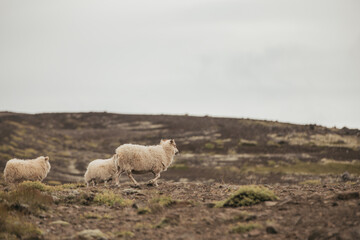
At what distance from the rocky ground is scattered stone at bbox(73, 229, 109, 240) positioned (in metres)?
0.03

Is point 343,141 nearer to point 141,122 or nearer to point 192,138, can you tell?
point 192,138

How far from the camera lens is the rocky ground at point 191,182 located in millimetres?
11148

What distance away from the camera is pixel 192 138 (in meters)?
72.6

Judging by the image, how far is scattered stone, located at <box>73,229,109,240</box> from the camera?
35.1 ft

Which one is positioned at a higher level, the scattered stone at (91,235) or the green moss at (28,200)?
the green moss at (28,200)

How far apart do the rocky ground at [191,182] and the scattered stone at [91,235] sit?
3 cm

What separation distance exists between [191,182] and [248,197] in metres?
9.18

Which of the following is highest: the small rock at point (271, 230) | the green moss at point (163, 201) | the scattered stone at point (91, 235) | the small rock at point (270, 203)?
the small rock at point (270, 203)

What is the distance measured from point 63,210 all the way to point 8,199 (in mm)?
1883

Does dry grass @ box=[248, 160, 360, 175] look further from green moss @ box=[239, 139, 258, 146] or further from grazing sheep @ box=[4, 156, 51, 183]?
grazing sheep @ box=[4, 156, 51, 183]

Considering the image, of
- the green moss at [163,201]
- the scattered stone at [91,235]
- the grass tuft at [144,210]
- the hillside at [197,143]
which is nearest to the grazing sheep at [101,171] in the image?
the green moss at [163,201]

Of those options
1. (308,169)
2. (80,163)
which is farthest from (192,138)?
(308,169)

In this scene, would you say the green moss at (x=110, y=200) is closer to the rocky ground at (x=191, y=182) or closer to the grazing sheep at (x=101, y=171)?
the rocky ground at (x=191, y=182)

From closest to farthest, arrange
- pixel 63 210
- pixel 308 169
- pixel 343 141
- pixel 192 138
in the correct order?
pixel 63 210 < pixel 308 169 < pixel 343 141 < pixel 192 138
